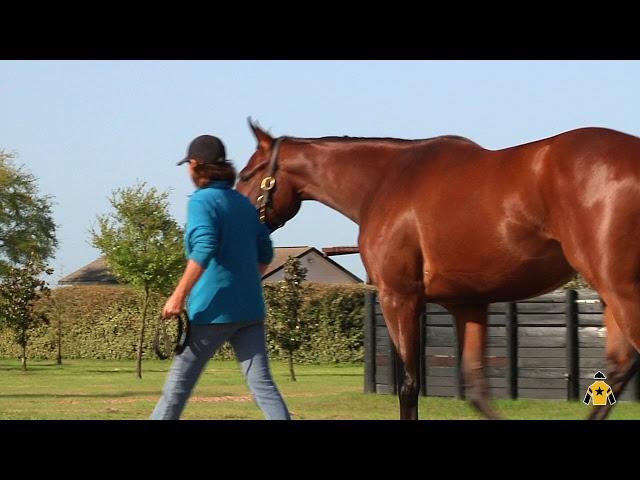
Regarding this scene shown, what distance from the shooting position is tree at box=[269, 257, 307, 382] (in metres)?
26.2

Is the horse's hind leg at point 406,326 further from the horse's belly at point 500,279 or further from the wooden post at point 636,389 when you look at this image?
the wooden post at point 636,389

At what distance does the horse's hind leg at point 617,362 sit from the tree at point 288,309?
705 inches

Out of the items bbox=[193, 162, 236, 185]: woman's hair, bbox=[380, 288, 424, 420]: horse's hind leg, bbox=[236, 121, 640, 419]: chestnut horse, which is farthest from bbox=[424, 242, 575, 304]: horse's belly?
bbox=[193, 162, 236, 185]: woman's hair

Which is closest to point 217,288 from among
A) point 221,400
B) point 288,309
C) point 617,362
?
point 617,362

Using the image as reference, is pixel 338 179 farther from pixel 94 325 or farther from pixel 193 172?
pixel 94 325

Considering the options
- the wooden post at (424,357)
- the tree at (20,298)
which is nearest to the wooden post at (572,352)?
the wooden post at (424,357)

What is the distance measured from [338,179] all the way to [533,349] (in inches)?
226

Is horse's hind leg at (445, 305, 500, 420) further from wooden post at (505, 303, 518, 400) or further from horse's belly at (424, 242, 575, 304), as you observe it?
wooden post at (505, 303, 518, 400)

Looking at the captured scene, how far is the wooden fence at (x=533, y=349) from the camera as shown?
1412cm

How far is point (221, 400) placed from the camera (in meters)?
16.2

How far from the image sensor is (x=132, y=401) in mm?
15758

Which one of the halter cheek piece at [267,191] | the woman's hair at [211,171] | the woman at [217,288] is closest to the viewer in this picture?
the woman at [217,288]

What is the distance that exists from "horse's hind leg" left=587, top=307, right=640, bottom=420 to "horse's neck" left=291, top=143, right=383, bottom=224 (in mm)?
2359
